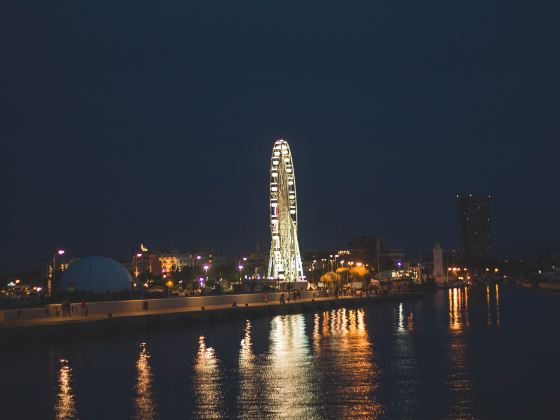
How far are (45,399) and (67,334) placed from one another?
1710 cm

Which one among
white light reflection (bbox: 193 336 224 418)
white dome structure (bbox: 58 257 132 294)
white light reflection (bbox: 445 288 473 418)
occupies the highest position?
white dome structure (bbox: 58 257 132 294)

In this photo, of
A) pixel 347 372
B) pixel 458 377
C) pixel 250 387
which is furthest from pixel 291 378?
pixel 458 377

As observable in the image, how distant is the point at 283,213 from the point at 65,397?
78967mm

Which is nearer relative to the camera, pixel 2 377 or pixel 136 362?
pixel 2 377

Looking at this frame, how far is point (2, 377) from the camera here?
2877cm

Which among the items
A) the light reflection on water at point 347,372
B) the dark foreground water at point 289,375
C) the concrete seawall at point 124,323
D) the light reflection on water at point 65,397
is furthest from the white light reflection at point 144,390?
the concrete seawall at point 124,323

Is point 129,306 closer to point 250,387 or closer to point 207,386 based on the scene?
point 207,386

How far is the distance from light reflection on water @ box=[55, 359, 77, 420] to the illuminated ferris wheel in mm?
71087

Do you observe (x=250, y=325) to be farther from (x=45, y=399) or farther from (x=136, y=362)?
(x=45, y=399)

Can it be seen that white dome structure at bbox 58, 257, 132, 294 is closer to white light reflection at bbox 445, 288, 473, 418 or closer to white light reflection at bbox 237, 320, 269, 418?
white light reflection at bbox 445, 288, 473, 418

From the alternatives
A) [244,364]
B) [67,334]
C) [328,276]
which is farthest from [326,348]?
[328,276]

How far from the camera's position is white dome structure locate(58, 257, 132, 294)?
254ft

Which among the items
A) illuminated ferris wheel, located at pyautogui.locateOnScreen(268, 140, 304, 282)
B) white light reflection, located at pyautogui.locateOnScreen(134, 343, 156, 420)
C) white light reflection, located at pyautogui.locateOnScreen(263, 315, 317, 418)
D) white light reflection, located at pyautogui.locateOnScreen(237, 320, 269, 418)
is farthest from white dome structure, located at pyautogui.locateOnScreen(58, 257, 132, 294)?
white light reflection, located at pyautogui.locateOnScreen(134, 343, 156, 420)

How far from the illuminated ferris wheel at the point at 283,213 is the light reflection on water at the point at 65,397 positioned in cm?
7109
